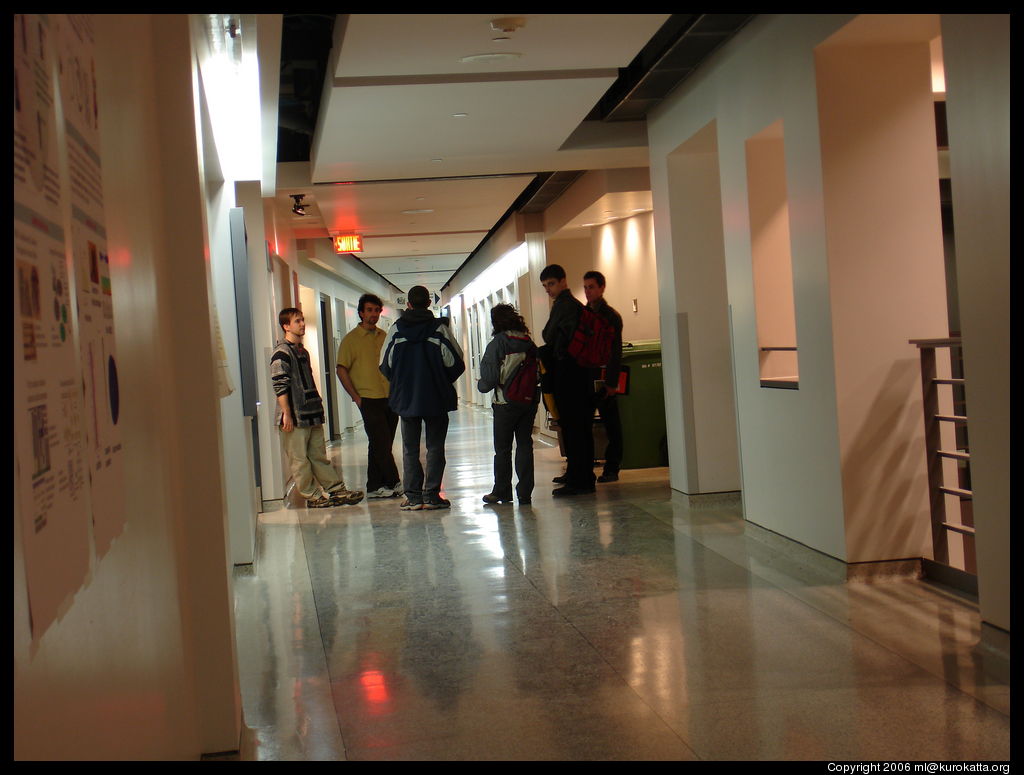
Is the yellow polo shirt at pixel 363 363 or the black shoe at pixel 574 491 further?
the yellow polo shirt at pixel 363 363

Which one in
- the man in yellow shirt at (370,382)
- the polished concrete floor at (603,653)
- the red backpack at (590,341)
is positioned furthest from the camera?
the man in yellow shirt at (370,382)

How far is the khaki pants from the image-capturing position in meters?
8.74

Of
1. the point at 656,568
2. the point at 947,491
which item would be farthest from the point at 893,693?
the point at 656,568

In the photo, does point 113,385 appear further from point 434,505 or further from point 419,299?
point 434,505

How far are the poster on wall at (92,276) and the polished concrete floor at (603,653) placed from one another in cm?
186

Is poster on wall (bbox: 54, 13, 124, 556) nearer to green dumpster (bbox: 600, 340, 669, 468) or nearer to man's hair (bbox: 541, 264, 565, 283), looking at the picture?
man's hair (bbox: 541, 264, 565, 283)

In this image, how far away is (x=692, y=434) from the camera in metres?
8.16

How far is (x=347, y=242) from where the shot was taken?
14.8 meters

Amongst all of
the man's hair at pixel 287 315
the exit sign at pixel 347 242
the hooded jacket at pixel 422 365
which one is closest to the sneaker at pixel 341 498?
the hooded jacket at pixel 422 365

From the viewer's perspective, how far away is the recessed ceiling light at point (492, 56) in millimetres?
5789

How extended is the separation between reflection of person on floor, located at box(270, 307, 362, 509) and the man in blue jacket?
0.66 meters

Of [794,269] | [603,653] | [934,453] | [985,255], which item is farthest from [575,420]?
[985,255]

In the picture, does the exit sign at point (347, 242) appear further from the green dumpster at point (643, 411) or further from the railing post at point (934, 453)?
the railing post at point (934, 453)

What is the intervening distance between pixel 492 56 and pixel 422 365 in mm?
3127
